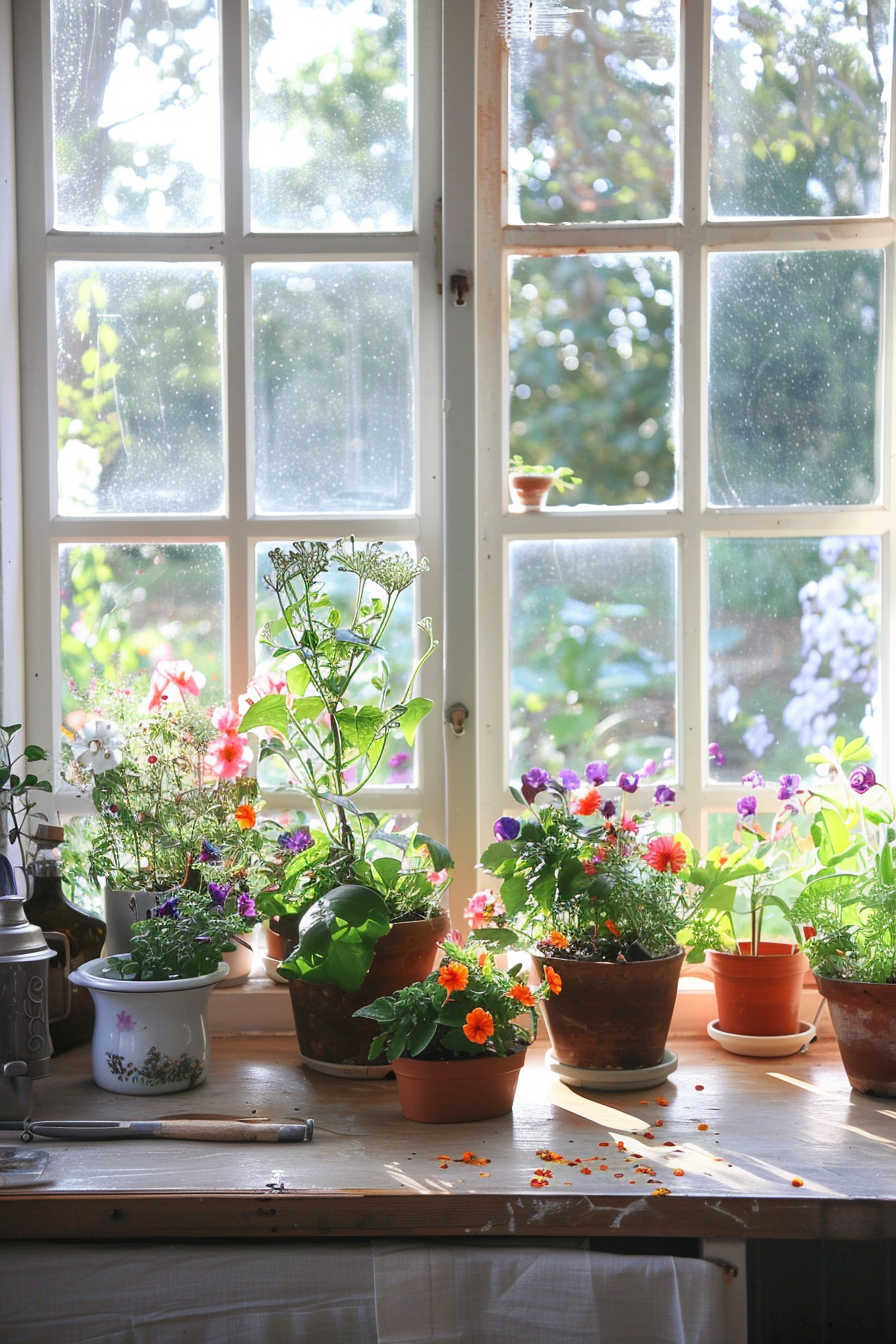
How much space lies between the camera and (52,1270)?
1.29 meters

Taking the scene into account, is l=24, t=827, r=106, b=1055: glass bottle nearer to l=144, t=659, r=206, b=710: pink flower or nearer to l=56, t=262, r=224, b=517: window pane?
l=144, t=659, r=206, b=710: pink flower

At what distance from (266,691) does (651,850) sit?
68 cm

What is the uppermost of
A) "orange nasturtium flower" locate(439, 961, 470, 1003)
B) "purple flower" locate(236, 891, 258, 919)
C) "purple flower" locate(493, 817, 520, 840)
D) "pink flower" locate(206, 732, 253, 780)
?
"pink flower" locate(206, 732, 253, 780)

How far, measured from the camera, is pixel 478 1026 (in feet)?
4.75

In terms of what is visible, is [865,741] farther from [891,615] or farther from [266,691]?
[266,691]

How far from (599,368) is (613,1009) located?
3.66 ft

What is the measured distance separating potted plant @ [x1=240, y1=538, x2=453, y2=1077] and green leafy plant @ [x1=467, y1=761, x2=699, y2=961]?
113 millimetres

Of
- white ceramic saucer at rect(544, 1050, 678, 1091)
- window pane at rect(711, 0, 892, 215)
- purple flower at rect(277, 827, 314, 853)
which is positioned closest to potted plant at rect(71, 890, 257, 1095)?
purple flower at rect(277, 827, 314, 853)

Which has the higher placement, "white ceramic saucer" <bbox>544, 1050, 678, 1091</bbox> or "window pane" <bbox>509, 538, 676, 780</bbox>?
"window pane" <bbox>509, 538, 676, 780</bbox>

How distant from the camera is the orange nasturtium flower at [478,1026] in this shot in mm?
1441

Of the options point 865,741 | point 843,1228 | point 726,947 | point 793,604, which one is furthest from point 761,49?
point 843,1228

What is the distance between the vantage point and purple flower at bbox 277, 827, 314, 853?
183 cm

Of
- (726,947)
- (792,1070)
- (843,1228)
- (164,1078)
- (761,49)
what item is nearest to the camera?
(843,1228)

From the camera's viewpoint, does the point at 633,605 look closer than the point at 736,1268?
No
